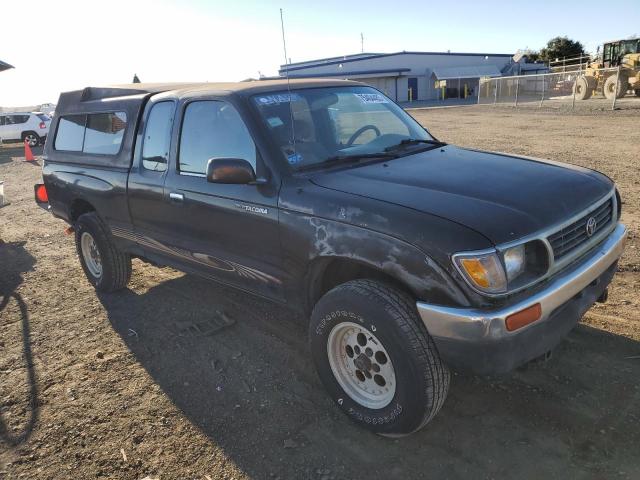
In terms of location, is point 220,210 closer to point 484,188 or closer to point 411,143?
point 411,143

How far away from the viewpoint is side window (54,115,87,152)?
5.12 m

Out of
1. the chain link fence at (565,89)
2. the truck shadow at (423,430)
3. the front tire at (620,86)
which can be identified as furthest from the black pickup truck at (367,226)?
the front tire at (620,86)

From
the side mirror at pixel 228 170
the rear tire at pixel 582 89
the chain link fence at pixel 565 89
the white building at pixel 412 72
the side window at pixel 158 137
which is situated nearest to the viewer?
the side mirror at pixel 228 170

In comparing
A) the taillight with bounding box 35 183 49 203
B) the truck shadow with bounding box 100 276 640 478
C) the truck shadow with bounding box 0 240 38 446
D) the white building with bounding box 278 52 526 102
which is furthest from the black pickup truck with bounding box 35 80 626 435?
the white building with bounding box 278 52 526 102

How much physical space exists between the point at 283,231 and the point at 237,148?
738 millimetres

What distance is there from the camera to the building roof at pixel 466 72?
184 feet

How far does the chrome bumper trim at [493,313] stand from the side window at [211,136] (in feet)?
5.12

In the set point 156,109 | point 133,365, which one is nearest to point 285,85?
point 156,109

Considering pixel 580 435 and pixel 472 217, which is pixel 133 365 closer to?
pixel 472 217

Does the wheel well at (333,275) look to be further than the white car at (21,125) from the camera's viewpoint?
No

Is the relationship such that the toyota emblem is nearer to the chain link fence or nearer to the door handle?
the door handle

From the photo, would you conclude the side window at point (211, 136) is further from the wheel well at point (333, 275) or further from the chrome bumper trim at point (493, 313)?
the chrome bumper trim at point (493, 313)

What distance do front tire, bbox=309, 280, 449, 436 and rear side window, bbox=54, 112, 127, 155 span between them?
273 cm

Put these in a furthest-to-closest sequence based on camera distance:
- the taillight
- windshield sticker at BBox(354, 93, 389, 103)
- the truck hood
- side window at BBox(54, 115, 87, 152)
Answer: the taillight → side window at BBox(54, 115, 87, 152) → windshield sticker at BBox(354, 93, 389, 103) → the truck hood
